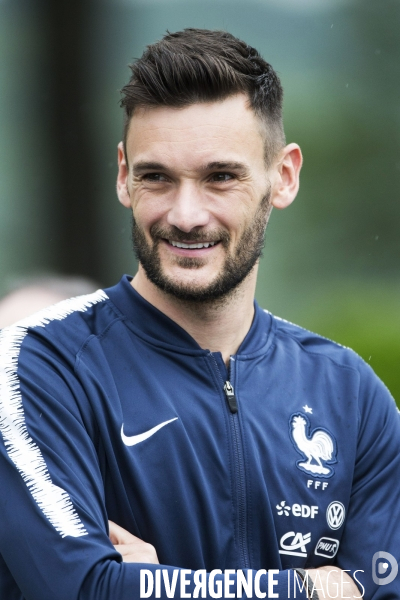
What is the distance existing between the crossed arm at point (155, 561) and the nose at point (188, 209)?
2.60 feet

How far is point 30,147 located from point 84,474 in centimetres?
355

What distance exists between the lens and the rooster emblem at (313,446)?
8.09 ft

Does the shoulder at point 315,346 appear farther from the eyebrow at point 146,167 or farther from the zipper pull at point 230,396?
the eyebrow at point 146,167

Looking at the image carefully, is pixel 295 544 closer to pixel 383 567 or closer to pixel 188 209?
pixel 383 567

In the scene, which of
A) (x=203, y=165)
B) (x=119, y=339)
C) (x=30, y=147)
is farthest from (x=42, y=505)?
(x=30, y=147)

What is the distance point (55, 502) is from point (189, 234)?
0.79 m

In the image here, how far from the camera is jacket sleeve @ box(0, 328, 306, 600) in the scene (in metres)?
1.96

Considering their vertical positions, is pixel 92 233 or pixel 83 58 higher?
pixel 83 58

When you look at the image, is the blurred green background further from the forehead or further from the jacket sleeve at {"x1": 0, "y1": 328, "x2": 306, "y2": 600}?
the jacket sleeve at {"x1": 0, "y1": 328, "x2": 306, "y2": 600}

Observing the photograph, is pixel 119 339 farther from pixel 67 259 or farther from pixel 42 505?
pixel 67 259

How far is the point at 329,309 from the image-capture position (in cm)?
618

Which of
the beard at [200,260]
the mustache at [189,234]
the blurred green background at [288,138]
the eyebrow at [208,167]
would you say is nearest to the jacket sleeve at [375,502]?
the beard at [200,260]

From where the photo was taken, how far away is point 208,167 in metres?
2.38

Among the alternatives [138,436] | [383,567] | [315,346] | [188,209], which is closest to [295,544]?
[383,567]
